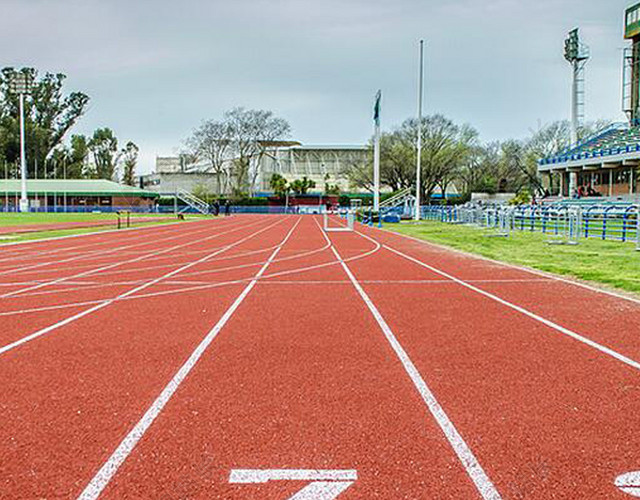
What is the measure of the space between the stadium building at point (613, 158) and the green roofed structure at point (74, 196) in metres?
50.8

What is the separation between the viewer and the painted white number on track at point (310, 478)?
3076mm

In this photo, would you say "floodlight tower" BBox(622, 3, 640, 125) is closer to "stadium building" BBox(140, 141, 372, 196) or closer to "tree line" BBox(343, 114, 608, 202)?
"tree line" BBox(343, 114, 608, 202)

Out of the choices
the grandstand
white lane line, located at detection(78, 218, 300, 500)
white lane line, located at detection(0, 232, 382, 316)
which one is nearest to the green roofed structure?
the grandstand

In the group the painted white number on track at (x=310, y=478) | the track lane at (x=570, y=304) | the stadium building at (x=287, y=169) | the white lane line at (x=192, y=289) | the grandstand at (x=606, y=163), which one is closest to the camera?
the painted white number on track at (x=310, y=478)

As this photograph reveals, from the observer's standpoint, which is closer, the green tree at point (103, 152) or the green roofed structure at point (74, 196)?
the green roofed structure at point (74, 196)

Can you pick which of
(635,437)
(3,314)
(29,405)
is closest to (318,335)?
(29,405)

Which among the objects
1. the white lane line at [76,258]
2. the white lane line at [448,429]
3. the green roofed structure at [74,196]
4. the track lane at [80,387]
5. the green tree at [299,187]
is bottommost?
the white lane line at [448,429]

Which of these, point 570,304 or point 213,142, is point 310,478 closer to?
point 570,304

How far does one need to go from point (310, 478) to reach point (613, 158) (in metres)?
49.9

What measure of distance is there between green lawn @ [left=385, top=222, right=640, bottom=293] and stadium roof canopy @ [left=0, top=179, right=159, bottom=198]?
202 ft

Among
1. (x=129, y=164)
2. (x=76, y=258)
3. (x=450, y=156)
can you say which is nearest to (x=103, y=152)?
(x=129, y=164)

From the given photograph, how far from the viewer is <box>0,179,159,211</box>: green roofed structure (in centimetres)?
7394

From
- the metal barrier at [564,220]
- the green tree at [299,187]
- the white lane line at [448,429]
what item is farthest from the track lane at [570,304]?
the green tree at [299,187]

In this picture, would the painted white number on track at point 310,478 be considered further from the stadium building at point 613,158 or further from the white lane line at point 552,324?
the stadium building at point 613,158
